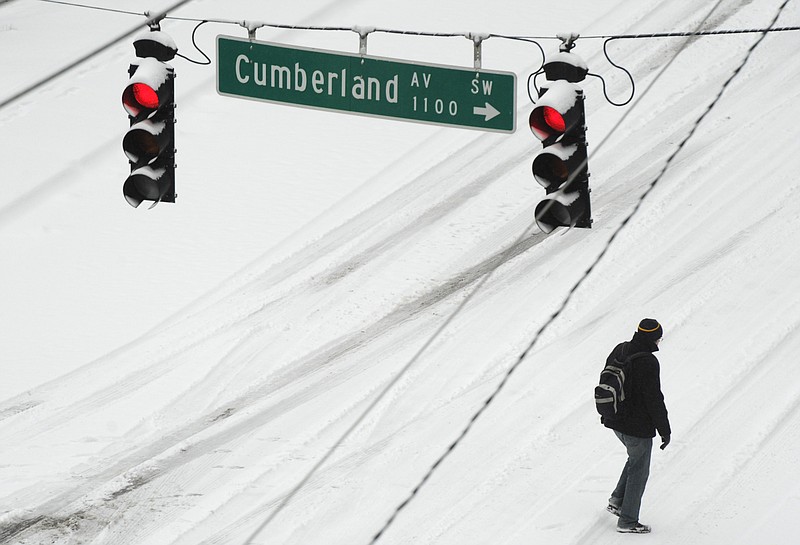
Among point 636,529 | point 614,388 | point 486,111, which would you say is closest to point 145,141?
point 486,111

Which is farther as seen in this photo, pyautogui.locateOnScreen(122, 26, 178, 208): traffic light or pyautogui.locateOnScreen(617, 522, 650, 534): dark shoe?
pyautogui.locateOnScreen(617, 522, 650, 534): dark shoe

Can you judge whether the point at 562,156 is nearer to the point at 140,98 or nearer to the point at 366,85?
the point at 366,85

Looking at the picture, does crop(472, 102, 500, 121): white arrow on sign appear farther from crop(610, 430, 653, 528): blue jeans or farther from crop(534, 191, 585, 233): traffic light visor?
crop(610, 430, 653, 528): blue jeans

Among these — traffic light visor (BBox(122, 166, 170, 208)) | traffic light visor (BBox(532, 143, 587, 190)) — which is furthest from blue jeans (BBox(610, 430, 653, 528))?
traffic light visor (BBox(122, 166, 170, 208))

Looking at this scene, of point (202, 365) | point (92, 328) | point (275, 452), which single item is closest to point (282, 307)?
point (202, 365)

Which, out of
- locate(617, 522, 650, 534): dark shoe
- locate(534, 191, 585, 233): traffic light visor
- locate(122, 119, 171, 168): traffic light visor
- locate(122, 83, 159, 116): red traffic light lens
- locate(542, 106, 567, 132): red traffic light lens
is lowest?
locate(617, 522, 650, 534): dark shoe

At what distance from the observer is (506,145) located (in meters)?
Answer: 15.4

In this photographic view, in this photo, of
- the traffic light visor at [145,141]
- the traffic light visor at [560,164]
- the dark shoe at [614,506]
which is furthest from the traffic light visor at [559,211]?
the traffic light visor at [145,141]

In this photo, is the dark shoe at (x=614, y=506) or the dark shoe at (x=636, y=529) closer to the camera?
the dark shoe at (x=636, y=529)

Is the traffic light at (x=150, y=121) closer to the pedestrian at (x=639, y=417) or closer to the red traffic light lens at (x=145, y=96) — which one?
the red traffic light lens at (x=145, y=96)

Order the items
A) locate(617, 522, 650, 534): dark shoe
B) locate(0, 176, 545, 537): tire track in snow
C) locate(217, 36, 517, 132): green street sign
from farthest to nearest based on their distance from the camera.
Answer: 1. locate(0, 176, 545, 537): tire track in snow
2. locate(617, 522, 650, 534): dark shoe
3. locate(217, 36, 517, 132): green street sign

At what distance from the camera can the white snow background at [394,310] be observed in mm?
8555

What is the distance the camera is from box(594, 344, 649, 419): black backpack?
24.9 ft

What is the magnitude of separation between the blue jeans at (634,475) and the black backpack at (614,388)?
23 cm
